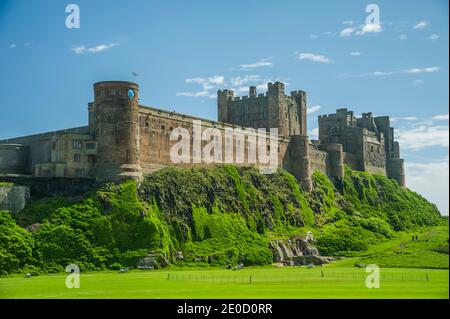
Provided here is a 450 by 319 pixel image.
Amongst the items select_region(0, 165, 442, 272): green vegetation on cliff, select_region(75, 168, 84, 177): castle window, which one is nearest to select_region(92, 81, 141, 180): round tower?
select_region(75, 168, 84, 177): castle window

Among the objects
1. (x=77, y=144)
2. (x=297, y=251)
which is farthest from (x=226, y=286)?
(x=297, y=251)

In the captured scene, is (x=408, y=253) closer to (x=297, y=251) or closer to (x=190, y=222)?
(x=297, y=251)

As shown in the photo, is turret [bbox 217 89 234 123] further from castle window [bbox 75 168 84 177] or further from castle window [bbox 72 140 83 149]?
castle window [bbox 75 168 84 177]

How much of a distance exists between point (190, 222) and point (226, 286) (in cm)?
3192

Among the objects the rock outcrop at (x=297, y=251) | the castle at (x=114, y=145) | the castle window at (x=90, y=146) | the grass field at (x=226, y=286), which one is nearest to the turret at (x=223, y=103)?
the castle at (x=114, y=145)

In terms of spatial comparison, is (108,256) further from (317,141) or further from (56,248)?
(317,141)

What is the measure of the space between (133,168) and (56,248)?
49.4 feet

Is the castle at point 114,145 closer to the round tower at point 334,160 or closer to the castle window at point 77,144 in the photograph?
the castle window at point 77,144

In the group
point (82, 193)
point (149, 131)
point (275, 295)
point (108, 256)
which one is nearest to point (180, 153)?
point (149, 131)

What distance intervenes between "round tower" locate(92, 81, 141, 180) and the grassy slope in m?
26.0

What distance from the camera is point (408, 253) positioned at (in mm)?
87812

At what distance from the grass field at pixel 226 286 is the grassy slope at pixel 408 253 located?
508 inches

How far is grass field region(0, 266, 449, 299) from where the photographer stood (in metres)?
45.6

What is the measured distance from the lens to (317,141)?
445 ft
